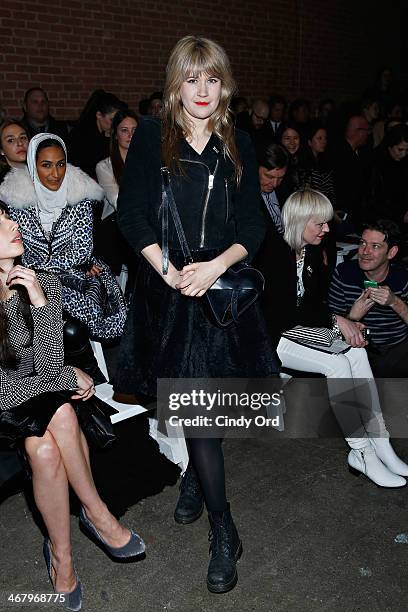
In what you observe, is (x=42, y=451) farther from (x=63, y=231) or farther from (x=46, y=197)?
(x=46, y=197)

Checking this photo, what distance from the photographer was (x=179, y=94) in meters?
2.12

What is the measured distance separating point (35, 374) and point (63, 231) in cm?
130

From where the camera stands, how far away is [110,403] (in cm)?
311

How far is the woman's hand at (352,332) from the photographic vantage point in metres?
3.22

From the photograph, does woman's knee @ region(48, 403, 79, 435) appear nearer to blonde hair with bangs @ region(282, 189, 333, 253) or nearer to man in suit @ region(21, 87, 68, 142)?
blonde hair with bangs @ region(282, 189, 333, 253)

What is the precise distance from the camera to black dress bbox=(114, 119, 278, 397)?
2.18 m

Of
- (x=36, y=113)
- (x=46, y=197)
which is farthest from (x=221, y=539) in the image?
(x=36, y=113)

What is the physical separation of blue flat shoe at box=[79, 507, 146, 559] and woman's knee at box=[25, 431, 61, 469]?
0.36 metres

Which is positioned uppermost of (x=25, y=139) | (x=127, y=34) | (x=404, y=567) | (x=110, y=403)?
(x=127, y=34)

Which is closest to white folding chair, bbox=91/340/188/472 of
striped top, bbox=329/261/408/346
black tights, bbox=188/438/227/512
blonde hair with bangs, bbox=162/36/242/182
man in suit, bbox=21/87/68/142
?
black tights, bbox=188/438/227/512

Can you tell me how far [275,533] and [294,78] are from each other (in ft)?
28.3

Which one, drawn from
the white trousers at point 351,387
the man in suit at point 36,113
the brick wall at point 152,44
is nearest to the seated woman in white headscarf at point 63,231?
the white trousers at point 351,387

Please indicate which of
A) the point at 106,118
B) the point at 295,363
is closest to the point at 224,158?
the point at 295,363

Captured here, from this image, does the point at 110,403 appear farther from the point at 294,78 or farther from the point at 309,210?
the point at 294,78
